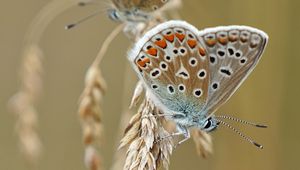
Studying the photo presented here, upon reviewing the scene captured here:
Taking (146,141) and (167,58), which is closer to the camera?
(146,141)

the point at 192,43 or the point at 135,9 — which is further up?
the point at 135,9

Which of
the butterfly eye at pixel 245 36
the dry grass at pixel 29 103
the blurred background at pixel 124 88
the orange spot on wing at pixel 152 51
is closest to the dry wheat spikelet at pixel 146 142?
the orange spot on wing at pixel 152 51

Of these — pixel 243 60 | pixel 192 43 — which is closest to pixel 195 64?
pixel 192 43

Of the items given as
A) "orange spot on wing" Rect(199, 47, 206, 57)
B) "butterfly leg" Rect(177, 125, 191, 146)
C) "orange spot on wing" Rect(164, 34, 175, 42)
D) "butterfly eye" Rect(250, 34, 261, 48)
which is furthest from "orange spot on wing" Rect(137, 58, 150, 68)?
"butterfly eye" Rect(250, 34, 261, 48)

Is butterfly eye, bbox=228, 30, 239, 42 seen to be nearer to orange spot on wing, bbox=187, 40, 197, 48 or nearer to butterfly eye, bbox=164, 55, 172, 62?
orange spot on wing, bbox=187, 40, 197, 48

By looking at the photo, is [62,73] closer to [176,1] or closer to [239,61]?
[176,1]

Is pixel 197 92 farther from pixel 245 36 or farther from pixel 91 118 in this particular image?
pixel 91 118

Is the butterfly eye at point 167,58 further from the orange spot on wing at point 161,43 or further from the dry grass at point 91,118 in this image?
the dry grass at point 91,118
